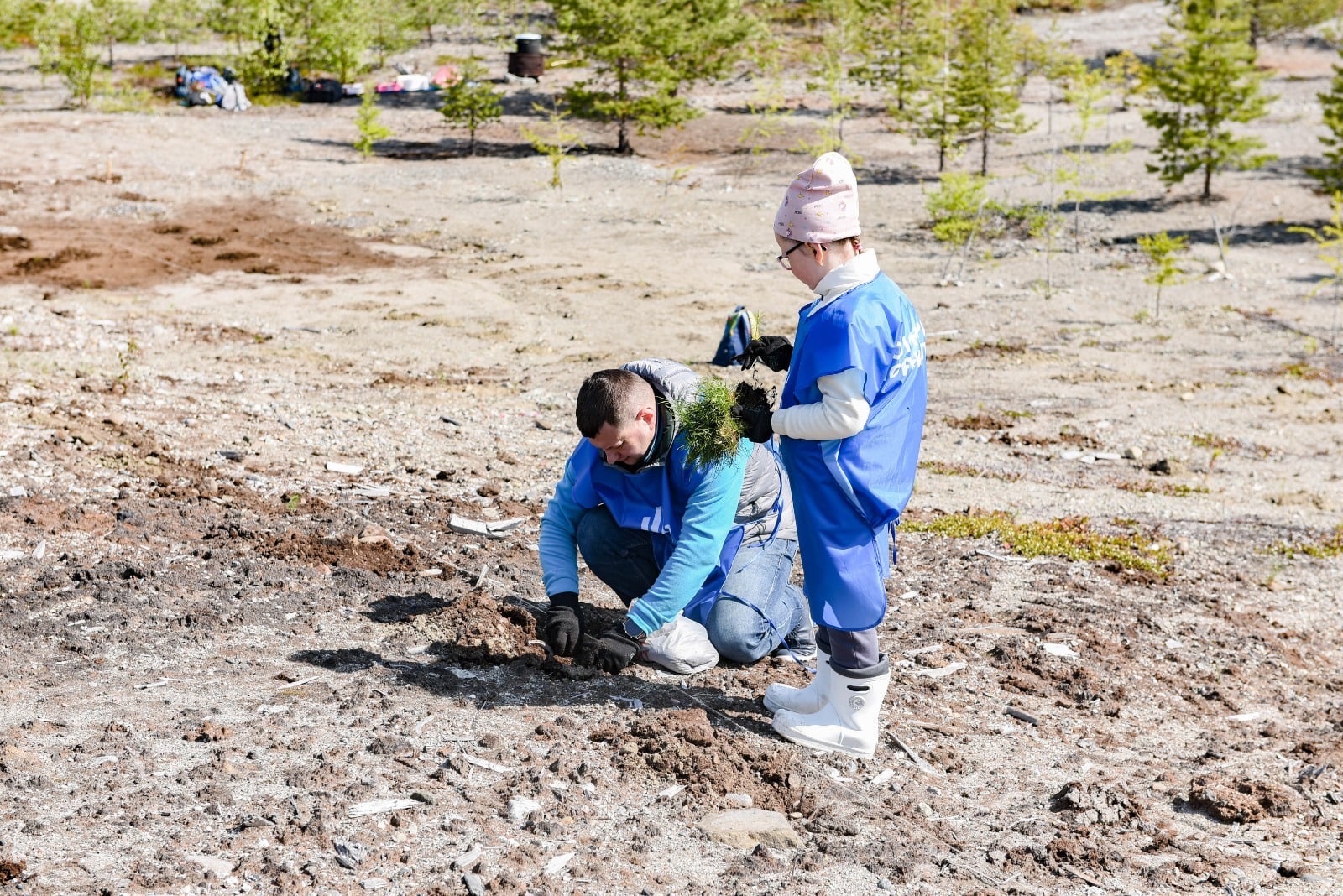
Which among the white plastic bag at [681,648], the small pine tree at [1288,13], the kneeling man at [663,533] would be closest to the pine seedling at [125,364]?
the kneeling man at [663,533]

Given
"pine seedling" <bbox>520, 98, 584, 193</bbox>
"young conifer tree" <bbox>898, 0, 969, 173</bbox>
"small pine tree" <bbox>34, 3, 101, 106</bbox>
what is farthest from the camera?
"small pine tree" <bbox>34, 3, 101, 106</bbox>

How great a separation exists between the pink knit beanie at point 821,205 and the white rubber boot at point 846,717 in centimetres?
129

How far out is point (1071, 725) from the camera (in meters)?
4.71

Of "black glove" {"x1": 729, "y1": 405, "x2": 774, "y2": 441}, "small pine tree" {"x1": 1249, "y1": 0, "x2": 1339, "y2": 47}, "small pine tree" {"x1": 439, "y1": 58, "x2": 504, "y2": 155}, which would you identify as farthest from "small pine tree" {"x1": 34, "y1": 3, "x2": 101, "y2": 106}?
"small pine tree" {"x1": 1249, "y1": 0, "x2": 1339, "y2": 47}

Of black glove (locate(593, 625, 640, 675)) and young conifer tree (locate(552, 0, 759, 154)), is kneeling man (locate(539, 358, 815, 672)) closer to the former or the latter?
black glove (locate(593, 625, 640, 675))

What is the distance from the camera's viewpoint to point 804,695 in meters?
4.25

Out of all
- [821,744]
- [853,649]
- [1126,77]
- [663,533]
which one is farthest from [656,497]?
[1126,77]

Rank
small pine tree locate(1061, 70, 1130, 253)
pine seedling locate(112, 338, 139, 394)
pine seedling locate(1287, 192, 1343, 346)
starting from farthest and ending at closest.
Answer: small pine tree locate(1061, 70, 1130, 253), pine seedling locate(1287, 192, 1343, 346), pine seedling locate(112, 338, 139, 394)

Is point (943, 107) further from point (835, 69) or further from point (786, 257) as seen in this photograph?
point (786, 257)

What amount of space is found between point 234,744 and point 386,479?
10.8 ft

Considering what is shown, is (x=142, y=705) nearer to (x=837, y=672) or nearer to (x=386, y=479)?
(x=837, y=672)

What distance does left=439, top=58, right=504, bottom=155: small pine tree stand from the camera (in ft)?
68.0

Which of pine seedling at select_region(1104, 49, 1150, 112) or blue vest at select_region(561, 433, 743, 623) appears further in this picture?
pine seedling at select_region(1104, 49, 1150, 112)

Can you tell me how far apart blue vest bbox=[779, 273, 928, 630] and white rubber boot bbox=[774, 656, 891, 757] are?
0.22m
